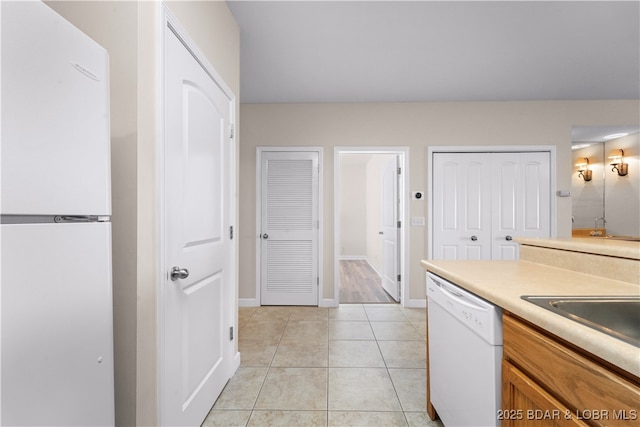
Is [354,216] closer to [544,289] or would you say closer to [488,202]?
[488,202]

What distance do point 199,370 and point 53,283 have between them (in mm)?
1144

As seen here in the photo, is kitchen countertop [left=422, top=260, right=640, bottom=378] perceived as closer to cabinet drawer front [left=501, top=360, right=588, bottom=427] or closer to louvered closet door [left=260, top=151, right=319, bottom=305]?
cabinet drawer front [left=501, top=360, right=588, bottom=427]

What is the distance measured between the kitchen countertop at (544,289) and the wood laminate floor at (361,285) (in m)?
2.57

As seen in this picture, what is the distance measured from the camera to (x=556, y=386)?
0.76m

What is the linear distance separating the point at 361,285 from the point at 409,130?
8.44 feet

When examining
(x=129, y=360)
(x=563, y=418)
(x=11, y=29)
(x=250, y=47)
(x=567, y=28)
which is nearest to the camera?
(x=11, y=29)

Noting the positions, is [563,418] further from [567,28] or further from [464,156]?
[464,156]

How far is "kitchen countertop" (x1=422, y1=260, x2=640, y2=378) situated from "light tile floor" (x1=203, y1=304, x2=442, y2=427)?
898 mm

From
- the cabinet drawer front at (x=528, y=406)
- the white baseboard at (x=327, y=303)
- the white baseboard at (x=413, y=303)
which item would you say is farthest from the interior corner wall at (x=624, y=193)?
the cabinet drawer front at (x=528, y=406)

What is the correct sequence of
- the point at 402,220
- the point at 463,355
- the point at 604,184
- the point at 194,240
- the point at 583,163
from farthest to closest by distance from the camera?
the point at 583,163
the point at 604,184
the point at 402,220
the point at 194,240
the point at 463,355

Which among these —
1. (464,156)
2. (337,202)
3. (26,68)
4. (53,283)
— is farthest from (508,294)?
(464,156)

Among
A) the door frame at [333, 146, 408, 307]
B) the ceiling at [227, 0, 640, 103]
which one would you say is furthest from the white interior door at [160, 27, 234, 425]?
the door frame at [333, 146, 408, 307]

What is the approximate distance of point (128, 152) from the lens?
108cm

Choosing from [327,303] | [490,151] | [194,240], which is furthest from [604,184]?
[194,240]
